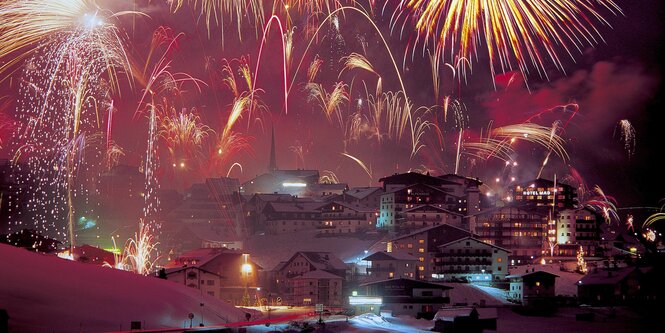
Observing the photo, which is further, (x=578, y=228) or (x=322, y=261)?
(x=578, y=228)

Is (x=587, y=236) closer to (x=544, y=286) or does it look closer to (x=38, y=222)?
(x=544, y=286)

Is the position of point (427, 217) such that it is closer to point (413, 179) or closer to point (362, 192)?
point (413, 179)

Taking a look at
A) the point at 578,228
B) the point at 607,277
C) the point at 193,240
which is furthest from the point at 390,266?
the point at 578,228

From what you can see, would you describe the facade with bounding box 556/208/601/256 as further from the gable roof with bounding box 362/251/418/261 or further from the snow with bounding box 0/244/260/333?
the snow with bounding box 0/244/260/333

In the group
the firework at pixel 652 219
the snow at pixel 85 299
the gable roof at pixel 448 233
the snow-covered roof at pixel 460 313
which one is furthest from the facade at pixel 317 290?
the firework at pixel 652 219

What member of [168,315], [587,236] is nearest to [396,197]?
[587,236]

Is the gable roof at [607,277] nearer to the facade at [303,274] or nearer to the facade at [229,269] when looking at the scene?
the facade at [303,274]
